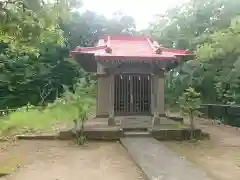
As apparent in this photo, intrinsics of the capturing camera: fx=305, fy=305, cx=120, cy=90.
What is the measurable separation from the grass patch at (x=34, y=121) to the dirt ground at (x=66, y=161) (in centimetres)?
152

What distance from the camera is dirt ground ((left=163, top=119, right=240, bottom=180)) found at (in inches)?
249

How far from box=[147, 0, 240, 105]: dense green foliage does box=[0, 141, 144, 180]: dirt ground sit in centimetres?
762

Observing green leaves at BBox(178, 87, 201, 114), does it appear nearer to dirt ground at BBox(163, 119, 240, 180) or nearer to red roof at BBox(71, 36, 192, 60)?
dirt ground at BBox(163, 119, 240, 180)

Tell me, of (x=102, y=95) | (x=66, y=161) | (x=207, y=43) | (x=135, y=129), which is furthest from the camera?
(x=207, y=43)

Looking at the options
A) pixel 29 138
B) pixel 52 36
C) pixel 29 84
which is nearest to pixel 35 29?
pixel 52 36

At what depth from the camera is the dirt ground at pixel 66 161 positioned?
6.09 m

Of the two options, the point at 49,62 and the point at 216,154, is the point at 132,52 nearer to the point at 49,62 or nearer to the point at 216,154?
the point at 216,154

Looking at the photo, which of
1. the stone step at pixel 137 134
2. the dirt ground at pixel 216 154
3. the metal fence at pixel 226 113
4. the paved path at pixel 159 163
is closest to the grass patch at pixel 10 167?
the paved path at pixel 159 163

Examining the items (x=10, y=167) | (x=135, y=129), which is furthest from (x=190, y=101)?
(x=10, y=167)

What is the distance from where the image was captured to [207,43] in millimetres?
15461

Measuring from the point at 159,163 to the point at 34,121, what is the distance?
811 cm

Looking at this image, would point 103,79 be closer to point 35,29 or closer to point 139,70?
point 139,70

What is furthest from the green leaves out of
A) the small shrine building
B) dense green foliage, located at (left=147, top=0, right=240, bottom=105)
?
dense green foliage, located at (left=147, top=0, right=240, bottom=105)

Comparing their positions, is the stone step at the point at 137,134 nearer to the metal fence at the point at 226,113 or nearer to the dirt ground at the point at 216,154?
the dirt ground at the point at 216,154
